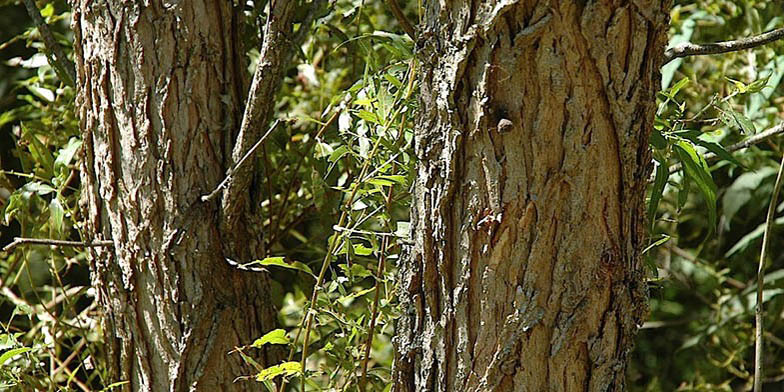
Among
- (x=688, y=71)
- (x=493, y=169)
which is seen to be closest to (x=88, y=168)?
(x=493, y=169)

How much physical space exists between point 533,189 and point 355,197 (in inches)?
9.7

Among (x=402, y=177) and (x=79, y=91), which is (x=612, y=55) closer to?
(x=402, y=177)

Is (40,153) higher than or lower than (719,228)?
higher

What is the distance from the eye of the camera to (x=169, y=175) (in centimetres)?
91

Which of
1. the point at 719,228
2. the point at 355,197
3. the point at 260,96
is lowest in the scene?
the point at 719,228

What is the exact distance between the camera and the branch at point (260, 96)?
0.88 metres

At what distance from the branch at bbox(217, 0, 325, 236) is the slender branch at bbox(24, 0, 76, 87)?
256mm

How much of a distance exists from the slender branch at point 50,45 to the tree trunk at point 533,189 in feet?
1.69

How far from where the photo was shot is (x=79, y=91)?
38.4 inches

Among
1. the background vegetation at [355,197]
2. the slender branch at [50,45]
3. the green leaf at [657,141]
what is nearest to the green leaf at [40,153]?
the background vegetation at [355,197]

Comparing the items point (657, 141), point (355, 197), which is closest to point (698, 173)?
point (657, 141)

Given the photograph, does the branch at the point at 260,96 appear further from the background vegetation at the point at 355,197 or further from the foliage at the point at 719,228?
the foliage at the point at 719,228

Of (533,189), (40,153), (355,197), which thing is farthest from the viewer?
(40,153)

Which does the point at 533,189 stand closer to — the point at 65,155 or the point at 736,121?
the point at 736,121
